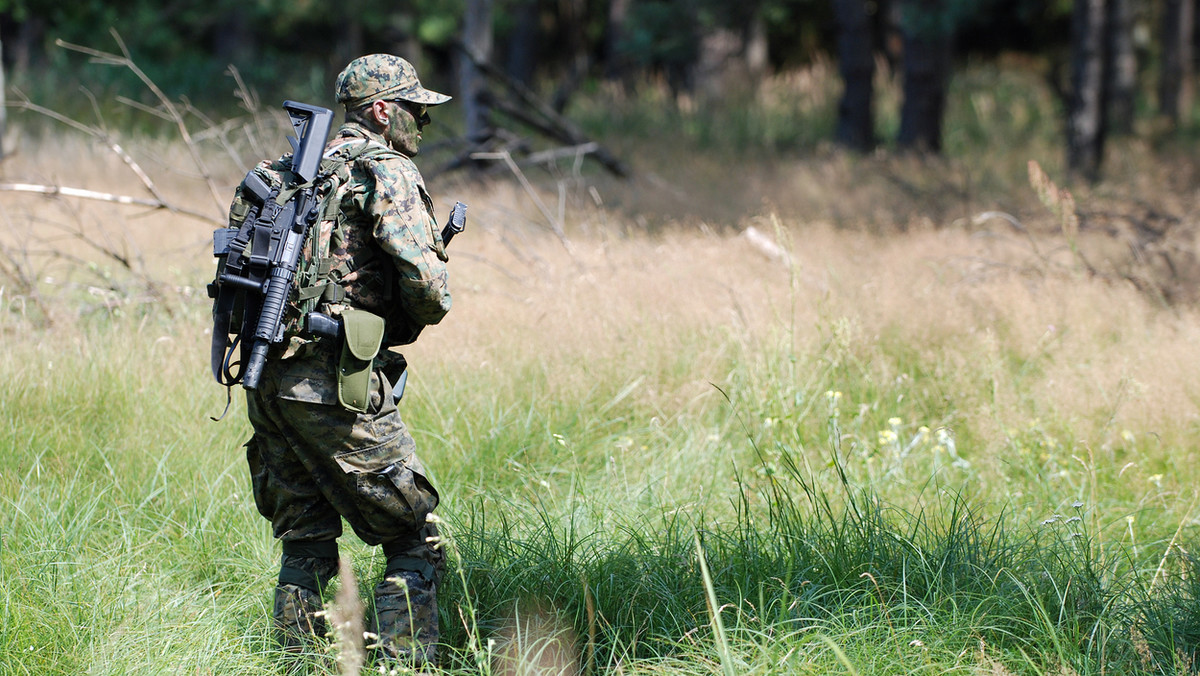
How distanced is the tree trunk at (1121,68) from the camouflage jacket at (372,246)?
1025 centimetres

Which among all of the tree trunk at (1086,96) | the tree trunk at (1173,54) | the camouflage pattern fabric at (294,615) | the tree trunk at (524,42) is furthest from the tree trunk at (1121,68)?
the tree trunk at (524,42)

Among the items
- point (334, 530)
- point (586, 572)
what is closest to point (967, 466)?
point (586, 572)

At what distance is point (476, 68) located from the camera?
10.1 metres

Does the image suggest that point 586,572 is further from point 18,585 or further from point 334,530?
point 18,585

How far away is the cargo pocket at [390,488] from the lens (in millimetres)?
2986

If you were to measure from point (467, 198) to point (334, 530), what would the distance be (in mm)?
6178

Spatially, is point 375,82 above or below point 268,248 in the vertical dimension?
above

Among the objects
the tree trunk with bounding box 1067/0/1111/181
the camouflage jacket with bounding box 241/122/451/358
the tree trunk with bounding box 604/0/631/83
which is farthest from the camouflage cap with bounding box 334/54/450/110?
the tree trunk with bounding box 604/0/631/83

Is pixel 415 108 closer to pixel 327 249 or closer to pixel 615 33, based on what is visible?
pixel 327 249

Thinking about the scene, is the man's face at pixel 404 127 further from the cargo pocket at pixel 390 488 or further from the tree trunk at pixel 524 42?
the tree trunk at pixel 524 42

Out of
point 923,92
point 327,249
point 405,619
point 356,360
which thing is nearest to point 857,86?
point 923,92

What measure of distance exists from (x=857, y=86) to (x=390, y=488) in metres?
11.6

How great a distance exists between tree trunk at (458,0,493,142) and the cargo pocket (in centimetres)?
643

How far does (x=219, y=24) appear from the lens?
867 inches
